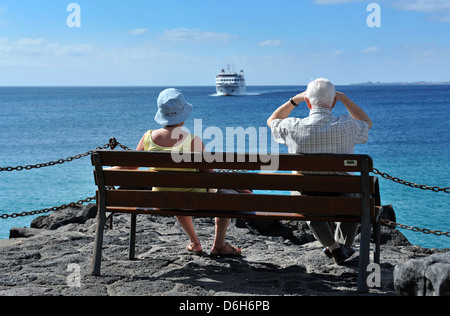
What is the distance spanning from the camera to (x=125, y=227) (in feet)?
24.2

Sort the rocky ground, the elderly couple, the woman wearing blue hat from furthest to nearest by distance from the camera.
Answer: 1. the woman wearing blue hat
2. the elderly couple
3. the rocky ground

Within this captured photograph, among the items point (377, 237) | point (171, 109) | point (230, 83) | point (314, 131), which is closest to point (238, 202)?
point (314, 131)

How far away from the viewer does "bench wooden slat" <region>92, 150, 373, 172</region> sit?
457 centimetres

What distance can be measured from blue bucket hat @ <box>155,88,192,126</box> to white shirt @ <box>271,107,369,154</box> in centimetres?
93

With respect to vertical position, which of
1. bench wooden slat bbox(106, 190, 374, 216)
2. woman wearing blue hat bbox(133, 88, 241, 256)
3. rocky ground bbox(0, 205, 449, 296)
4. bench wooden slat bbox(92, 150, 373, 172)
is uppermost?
woman wearing blue hat bbox(133, 88, 241, 256)

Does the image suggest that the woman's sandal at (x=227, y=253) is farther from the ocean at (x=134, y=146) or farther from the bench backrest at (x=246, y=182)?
the ocean at (x=134, y=146)

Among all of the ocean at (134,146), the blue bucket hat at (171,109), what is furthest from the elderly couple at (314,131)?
the ocean at (134,146)

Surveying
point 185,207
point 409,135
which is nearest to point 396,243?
point 185,207

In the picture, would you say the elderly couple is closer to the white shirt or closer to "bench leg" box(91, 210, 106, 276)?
the white shirt

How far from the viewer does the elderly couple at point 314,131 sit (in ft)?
16.1

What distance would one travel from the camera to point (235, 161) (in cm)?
471

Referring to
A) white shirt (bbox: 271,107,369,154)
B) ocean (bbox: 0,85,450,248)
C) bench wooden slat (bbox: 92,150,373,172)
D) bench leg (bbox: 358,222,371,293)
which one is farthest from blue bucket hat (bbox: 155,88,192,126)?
ocean (bbox: 0,85,450,248)

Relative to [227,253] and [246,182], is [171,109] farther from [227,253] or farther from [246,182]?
[227,253]
